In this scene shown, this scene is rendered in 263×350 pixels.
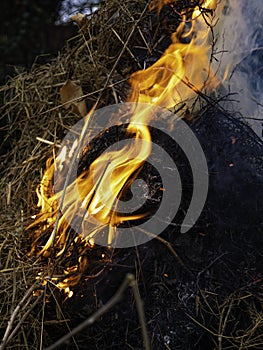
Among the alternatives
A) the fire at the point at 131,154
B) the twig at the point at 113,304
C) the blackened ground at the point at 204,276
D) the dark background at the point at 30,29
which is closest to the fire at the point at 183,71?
the fire at the point at 131,154

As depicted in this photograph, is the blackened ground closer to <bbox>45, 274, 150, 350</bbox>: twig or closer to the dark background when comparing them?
<bbox>45, 274, 150, 350</bbox>: twig

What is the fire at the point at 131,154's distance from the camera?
2000 millimetres

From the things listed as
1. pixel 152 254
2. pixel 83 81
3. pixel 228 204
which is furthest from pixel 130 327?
pixel 83 81

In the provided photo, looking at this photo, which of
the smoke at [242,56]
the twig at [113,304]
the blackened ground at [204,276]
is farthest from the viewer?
the smoke at [242,56]

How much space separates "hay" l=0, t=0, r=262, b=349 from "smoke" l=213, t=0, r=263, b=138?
0.20 m

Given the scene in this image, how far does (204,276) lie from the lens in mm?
1973

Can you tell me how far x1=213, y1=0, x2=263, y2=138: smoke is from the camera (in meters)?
2.14

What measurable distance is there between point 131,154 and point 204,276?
54 centimetres

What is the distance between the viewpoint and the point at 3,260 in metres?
2.20

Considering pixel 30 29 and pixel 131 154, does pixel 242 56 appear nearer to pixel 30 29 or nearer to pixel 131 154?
pixel 131 154

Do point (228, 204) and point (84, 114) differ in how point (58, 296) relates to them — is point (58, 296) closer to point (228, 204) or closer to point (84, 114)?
point (228, 204)

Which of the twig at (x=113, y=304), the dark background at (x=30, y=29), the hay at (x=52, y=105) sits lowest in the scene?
the dark background at (x=30, y=29)

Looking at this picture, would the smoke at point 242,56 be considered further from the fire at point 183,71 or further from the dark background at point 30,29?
the dark background at point 30,29

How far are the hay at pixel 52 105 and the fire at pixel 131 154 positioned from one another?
0.25 feet
